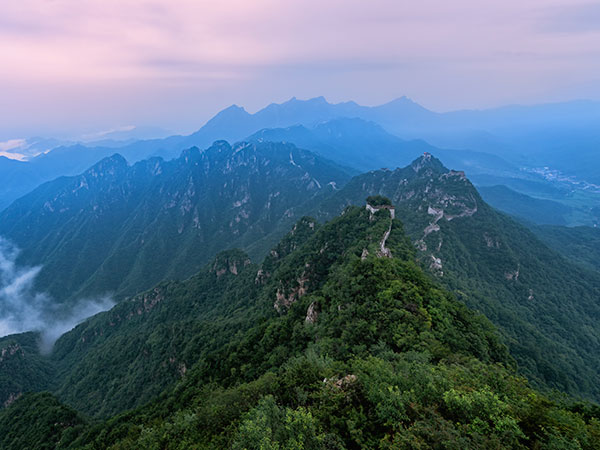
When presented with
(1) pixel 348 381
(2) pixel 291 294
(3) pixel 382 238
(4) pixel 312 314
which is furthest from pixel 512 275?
(1) pixel 348 381

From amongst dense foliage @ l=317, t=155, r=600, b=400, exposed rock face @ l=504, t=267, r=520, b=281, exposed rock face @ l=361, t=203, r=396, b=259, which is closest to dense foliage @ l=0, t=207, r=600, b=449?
exposed rock face @ l=361, t=203, r=396, b=259

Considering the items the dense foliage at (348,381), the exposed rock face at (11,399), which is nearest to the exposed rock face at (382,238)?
the dense foliage at (348,381)

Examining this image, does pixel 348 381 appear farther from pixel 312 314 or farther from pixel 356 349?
pixel 312 314

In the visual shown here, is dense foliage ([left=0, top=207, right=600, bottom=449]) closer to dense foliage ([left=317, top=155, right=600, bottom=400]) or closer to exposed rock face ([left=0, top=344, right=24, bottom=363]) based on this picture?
dense foliage ([left=317, top=155, right=600, bottom=400])

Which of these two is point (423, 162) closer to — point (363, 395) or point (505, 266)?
point (505, 266)

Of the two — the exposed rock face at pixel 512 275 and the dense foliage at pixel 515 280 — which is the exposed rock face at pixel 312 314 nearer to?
the dense foliage at pixel 515 280

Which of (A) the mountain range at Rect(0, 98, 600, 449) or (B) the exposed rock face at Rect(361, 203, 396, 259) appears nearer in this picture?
(A) the mountain range at Rect(0, 98, 600, 449)

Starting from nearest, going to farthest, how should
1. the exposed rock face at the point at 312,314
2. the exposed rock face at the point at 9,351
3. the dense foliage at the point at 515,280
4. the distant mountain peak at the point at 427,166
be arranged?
the exposed rock face at the point at 312,314, the dense foliage at the point at 515,280, the exposed rock face at the point at 9,351, the distant mountain peak at the point at 427,166

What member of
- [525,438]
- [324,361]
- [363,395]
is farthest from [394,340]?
[525,438]
